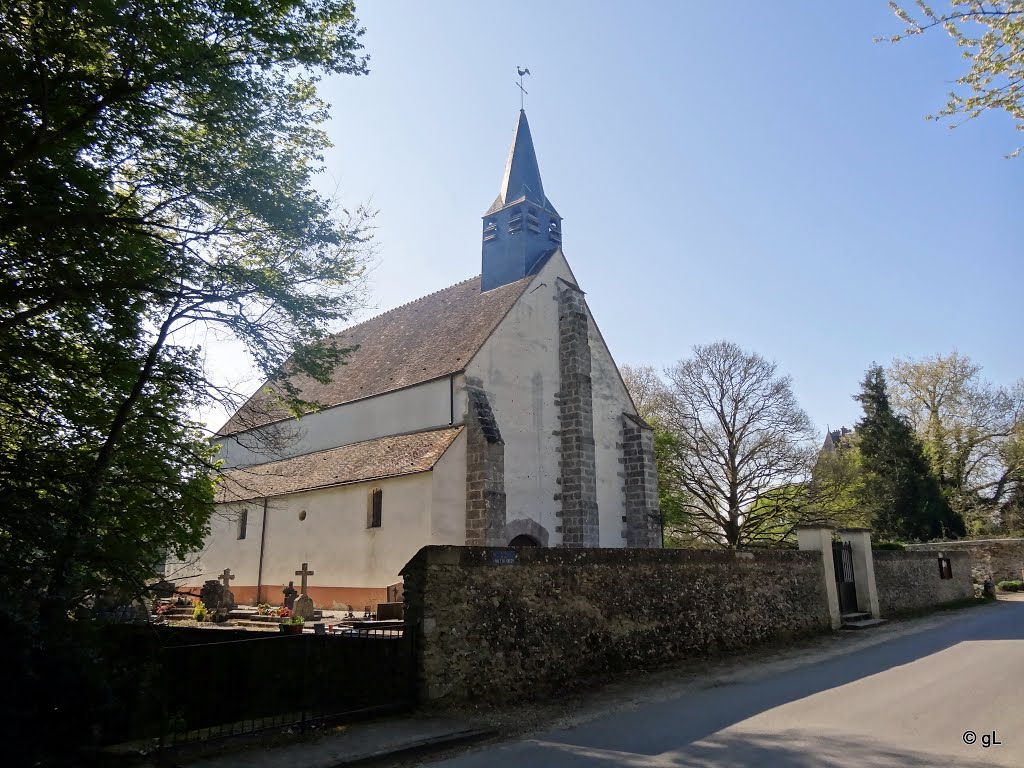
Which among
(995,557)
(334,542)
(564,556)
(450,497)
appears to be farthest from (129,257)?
(995,557)

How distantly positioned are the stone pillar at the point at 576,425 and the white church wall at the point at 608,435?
583 millimetres

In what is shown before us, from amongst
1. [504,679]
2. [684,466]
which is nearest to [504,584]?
[504,679]

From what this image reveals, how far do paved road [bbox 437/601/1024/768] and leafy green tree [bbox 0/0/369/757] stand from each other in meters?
4.01

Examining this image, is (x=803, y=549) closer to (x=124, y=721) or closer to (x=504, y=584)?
(x=504, y=584)

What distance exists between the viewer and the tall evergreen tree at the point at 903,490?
124 feet

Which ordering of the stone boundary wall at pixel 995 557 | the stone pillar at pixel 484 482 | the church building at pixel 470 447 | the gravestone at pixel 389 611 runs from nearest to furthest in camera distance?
1. the gravestone at pixel 389 611
2. the stone pillar at pixel 484 482
3. the church building at pixel 470 447
4. the stone boundary wall at pixel 995 557

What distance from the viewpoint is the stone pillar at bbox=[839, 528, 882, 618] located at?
1845cm

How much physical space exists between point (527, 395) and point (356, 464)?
18.1 ft

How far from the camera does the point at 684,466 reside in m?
31.8

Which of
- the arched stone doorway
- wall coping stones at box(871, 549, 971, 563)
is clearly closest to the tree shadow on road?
the arched stone doorway

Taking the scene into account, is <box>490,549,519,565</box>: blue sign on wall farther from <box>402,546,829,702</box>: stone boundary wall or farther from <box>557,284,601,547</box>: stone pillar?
<box>557,284,601,547</box>: stone pillar

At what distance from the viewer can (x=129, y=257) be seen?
7090mm

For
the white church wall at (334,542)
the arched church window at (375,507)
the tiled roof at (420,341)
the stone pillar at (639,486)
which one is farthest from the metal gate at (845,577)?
the arched church window at (375,507)

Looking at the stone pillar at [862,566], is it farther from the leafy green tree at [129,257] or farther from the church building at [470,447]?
the leafy green tree at [129,257]
